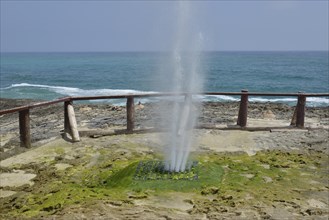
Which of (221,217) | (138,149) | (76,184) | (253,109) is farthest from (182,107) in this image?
(253,109)

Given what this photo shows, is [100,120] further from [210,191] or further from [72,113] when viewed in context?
[210,191]

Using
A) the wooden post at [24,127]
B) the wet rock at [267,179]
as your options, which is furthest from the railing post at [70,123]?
the wet rock at [267,179]

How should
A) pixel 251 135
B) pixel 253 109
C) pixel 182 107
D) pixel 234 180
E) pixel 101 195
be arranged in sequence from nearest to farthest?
pixel 101 195, pixel 234 180, pixel 182 107, pixel 251 135, pixel 253 109

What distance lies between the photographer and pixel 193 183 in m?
5.71

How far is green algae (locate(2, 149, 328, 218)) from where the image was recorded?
526 cm

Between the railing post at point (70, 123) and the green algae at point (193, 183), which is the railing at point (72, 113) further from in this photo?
the green algae at point (193, 183)

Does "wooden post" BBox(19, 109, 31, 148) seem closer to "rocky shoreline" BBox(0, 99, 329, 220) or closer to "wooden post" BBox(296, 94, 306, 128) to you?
"rocky shoreline" BBox(0, 99, 329, 220)

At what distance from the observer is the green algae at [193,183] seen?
526cm

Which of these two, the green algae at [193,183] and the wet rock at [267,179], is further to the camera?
the wet rock at [267,179]

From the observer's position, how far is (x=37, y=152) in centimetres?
815

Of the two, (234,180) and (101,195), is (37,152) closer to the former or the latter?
(101,195)

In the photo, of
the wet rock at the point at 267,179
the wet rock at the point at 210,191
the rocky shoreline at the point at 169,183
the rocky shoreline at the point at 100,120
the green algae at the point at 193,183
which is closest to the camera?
the rocky shoreline at the point at 169,183

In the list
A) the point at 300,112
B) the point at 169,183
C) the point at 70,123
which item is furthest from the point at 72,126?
the point at 300,112

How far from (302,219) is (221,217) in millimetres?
1002
